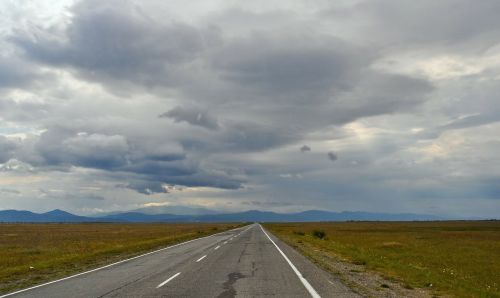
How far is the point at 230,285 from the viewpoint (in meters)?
13.2

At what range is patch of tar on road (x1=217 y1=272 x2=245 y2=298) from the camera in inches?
448

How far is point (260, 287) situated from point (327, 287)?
75.9 inches

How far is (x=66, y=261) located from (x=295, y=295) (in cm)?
1686

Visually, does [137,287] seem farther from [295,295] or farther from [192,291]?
[295,295]

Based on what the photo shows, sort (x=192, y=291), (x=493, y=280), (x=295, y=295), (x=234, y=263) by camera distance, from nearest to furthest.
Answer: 1. (x=295, y=295)
2. (x=192, y=291)
3. (x=234, y=263)
4. (x=493, y=280)

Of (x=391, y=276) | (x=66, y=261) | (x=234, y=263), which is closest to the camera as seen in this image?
(x=391, y=276)

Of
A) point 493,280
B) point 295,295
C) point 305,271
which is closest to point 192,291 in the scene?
point 295,295

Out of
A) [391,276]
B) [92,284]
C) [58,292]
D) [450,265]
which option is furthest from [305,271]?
[450,265]

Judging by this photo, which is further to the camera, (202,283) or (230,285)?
(202,283)

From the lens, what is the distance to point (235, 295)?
1136 centimetres

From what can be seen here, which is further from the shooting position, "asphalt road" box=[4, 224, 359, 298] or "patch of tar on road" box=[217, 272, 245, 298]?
"asphalt road" box=[4, 224, 359, 298]

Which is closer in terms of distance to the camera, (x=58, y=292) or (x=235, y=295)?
(x=235, y=295)

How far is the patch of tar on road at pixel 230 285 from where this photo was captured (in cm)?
1139

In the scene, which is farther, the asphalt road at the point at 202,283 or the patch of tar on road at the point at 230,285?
the asphalt road at the point at 202,283
